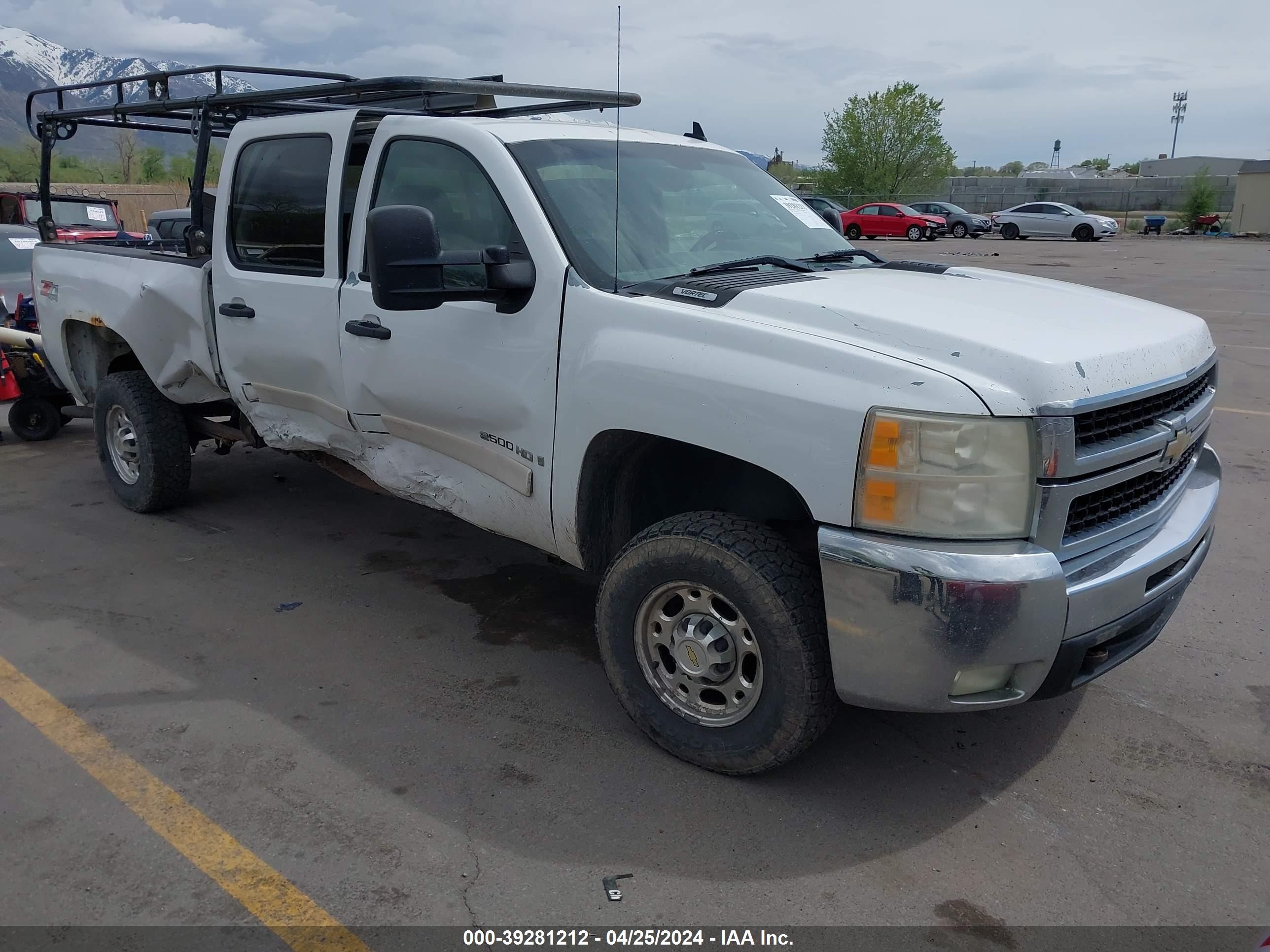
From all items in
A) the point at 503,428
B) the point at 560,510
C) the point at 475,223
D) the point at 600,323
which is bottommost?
the point at 560,510

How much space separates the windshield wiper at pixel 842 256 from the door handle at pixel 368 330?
1.65m

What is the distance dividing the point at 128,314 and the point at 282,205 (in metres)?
1.46

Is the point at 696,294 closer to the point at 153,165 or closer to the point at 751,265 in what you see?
the point at 751,265

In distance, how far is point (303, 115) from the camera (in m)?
4.54

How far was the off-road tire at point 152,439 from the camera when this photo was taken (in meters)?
5.64

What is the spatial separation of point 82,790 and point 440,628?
61.0 inches

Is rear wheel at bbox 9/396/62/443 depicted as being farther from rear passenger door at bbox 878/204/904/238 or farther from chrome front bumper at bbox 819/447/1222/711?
rear passenger door at bbox 878/204/904/238

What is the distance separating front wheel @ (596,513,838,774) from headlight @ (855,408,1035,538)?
44 cm

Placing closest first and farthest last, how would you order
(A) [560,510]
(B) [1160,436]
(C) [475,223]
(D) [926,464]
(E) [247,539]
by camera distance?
(D) [926,464] → (B) [1160,436] → (A) [560,510] → (C) [475,223] → (E) [247,539]

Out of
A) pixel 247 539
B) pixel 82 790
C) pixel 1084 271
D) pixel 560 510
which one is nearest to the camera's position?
pixel 82 790

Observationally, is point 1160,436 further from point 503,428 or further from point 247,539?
point 247,539

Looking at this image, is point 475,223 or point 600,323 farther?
point 475,223

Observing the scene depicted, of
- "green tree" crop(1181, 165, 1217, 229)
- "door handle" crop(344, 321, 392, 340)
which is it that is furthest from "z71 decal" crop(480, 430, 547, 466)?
"green tree" crop(1181, 165, 1217, 229)

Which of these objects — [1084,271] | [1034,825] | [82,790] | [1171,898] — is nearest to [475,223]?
[82,790]
